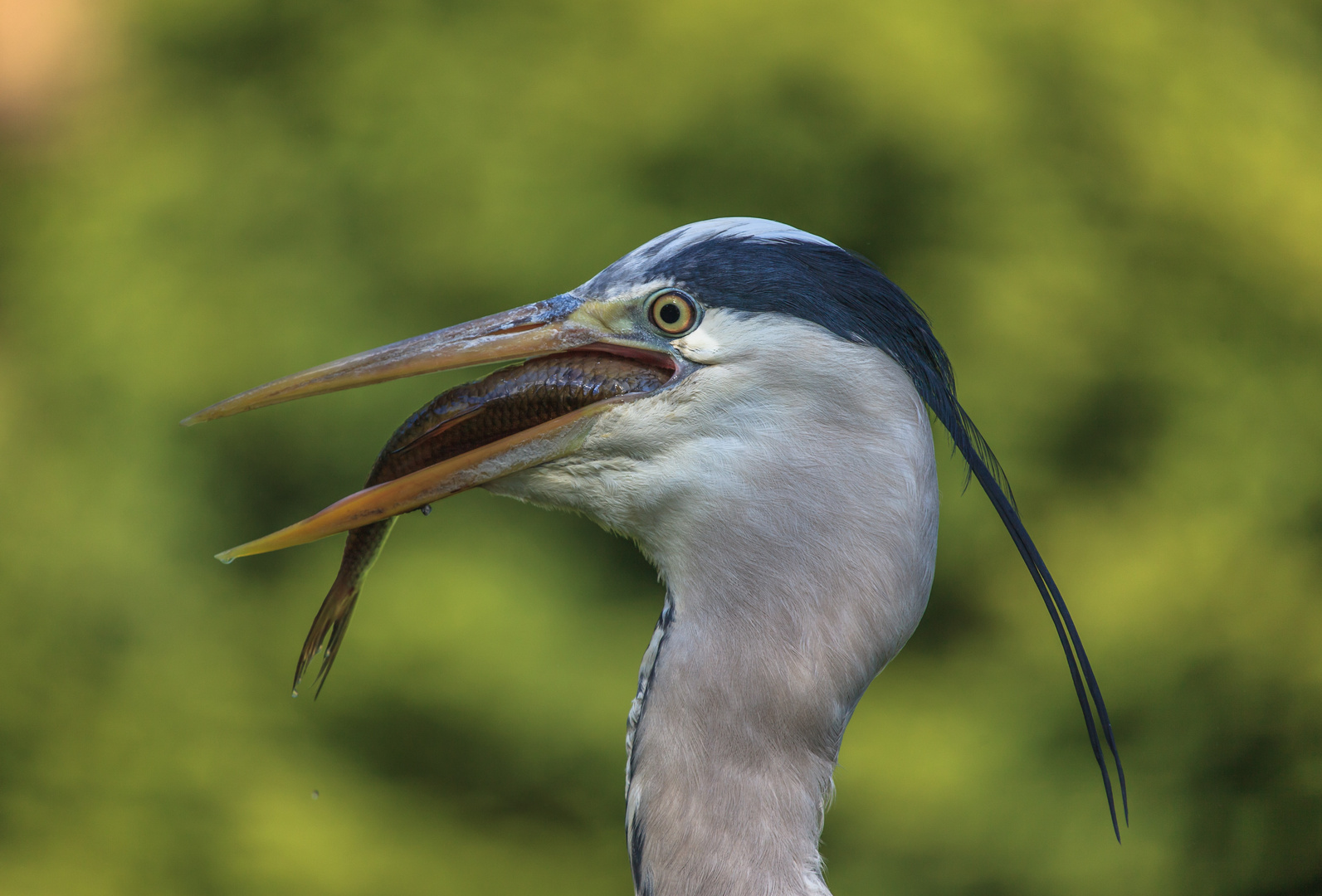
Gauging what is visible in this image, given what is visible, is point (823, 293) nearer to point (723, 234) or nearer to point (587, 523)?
point (723, 234)

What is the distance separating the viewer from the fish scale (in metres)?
0.91

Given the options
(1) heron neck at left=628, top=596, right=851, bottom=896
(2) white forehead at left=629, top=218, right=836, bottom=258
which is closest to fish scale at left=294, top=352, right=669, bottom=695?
(2) white forehead at left=629, top=218, right=836, bottom=258

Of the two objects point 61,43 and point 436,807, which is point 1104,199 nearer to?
point 436,807

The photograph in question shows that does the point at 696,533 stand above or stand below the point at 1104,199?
below

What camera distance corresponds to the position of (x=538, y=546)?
185 cm

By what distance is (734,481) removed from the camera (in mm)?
870

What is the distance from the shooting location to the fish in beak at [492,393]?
904 millimetres

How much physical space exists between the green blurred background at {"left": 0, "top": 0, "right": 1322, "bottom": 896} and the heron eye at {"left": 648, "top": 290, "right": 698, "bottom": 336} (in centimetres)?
95

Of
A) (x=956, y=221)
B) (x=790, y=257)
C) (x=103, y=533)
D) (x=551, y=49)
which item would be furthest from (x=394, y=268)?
(x=790, y=257)

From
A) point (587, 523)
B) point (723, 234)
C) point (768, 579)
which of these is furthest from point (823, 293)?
point (587, 523)

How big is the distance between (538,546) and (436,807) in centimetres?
51

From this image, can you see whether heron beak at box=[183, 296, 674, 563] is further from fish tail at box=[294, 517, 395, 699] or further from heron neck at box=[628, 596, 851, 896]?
heron neck at box=[628, 596, 851, 896]

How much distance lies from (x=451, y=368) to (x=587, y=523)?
0.98m

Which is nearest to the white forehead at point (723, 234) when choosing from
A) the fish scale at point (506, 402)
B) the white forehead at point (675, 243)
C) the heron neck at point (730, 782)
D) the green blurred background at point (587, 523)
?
the white forehead at point (675, 243)
